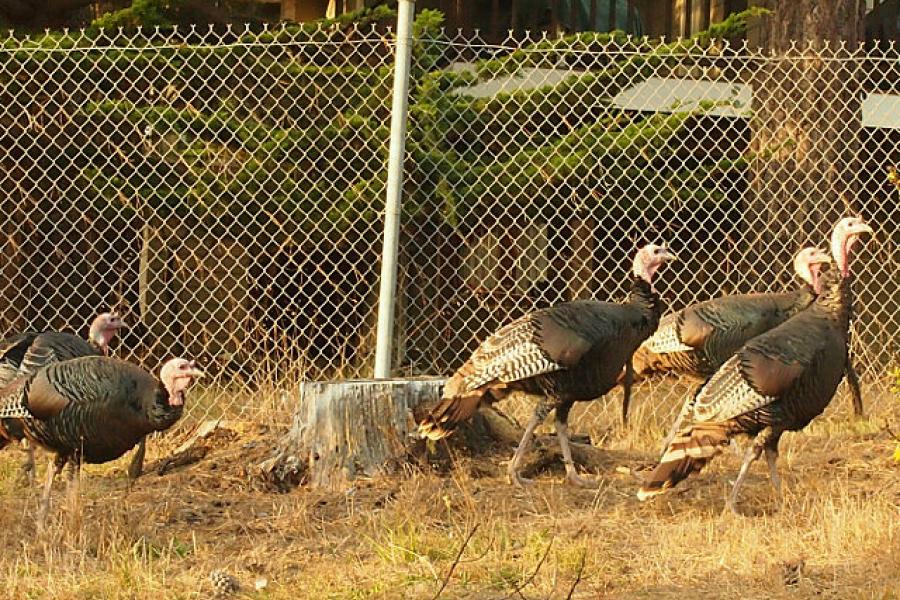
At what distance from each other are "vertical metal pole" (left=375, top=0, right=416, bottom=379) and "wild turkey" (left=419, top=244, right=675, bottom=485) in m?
0.55

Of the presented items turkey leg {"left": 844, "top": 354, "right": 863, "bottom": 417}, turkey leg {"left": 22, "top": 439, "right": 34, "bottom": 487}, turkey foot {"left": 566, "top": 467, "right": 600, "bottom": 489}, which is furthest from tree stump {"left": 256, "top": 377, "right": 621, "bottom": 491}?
turkey leg {"left": 844, "top": 354, "right": 863, "bottom": 417}

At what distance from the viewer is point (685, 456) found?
6.01 m

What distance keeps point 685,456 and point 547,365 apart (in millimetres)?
896

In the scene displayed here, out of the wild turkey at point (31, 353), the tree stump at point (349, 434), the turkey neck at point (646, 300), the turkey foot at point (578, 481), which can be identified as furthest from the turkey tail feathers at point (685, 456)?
the wild turkey at point (31, 353)

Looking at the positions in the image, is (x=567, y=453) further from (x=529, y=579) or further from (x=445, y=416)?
(x=529, y=579)

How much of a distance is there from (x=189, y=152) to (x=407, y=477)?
2900 mm

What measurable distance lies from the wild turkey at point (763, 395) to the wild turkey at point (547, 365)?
0.62m

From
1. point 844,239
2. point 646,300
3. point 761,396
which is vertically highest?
point 844,239

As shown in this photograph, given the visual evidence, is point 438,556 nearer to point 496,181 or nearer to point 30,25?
point 496,181

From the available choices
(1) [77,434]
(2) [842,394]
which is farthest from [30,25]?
(2) [842,394]

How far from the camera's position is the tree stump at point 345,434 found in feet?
22.2

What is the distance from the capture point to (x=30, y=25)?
9766 mm

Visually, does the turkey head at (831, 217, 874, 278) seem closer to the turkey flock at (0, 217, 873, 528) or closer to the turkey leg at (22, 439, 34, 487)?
the turkey flock at (0, 217, 873, 528)

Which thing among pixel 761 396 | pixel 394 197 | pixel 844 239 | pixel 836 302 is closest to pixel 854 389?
pixel 844 239
